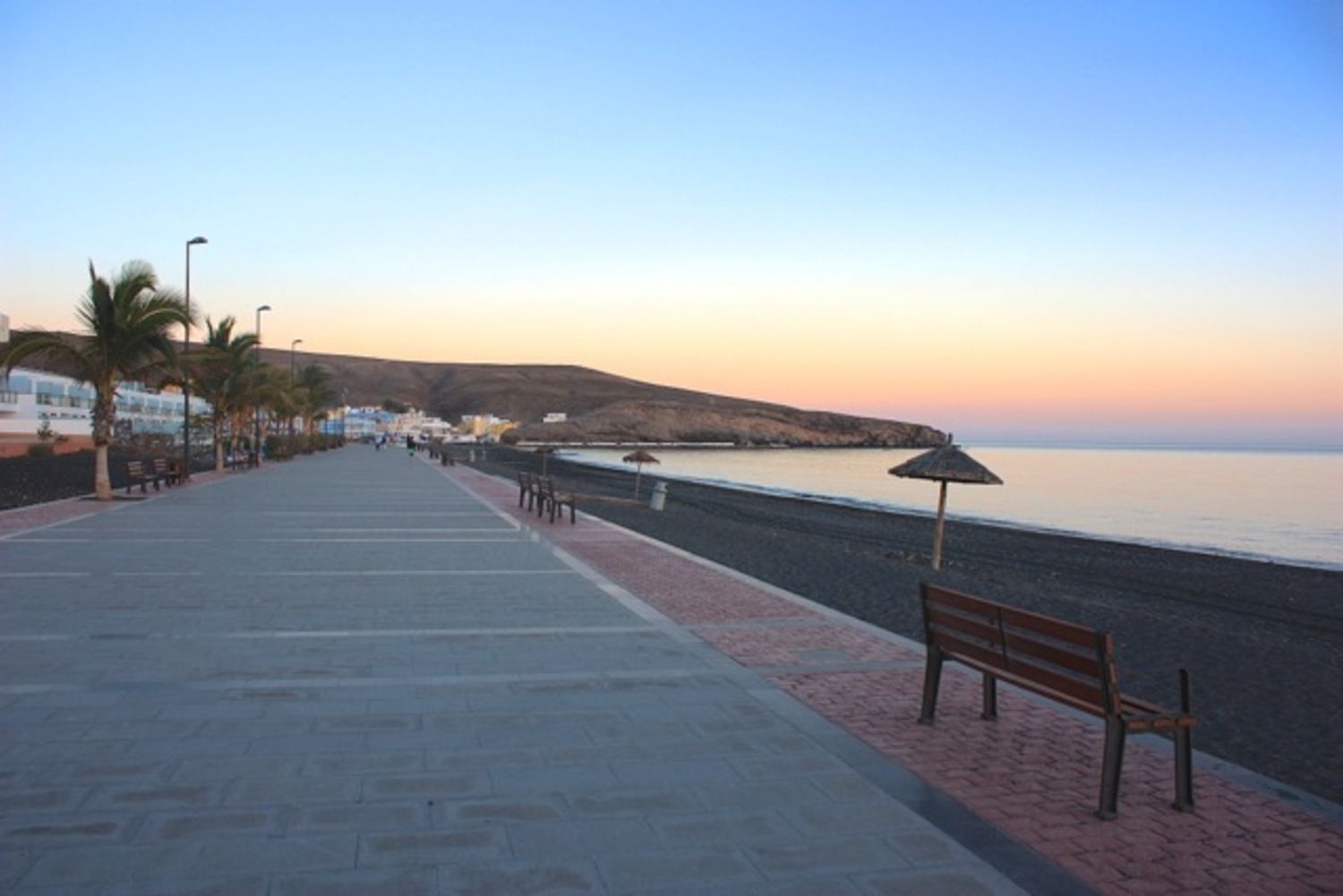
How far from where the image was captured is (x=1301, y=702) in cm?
671

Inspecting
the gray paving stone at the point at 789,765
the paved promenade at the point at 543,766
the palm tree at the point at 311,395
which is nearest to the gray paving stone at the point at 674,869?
the paved promenade at the point at 543,766

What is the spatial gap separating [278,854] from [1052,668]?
11.1 ft

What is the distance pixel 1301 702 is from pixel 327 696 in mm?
6332

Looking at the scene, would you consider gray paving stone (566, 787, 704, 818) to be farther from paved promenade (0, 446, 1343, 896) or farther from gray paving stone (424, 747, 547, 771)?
gray paving stone (424, 747, 547, 771)

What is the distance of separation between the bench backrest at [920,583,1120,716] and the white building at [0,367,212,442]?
3713 cm

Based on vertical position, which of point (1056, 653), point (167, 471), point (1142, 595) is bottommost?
point (1142, 595)

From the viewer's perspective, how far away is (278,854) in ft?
11.3

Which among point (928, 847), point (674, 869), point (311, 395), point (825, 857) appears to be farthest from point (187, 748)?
point (311, 395)

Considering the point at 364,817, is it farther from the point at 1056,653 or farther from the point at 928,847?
the point at 1056,653

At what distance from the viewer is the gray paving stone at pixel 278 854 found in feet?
11.0

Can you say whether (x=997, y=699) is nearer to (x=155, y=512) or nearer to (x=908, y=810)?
(x=908, y=810)

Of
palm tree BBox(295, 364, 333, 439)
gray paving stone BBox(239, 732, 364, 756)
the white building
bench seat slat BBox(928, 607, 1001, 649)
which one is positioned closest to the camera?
gray paving stone BBox(239, 732, 364, 756)

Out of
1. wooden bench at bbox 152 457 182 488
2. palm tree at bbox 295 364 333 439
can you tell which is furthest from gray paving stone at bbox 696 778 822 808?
palm tree at bbox 295 364 333 439

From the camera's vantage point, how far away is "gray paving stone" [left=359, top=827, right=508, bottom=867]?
342 centimetres
